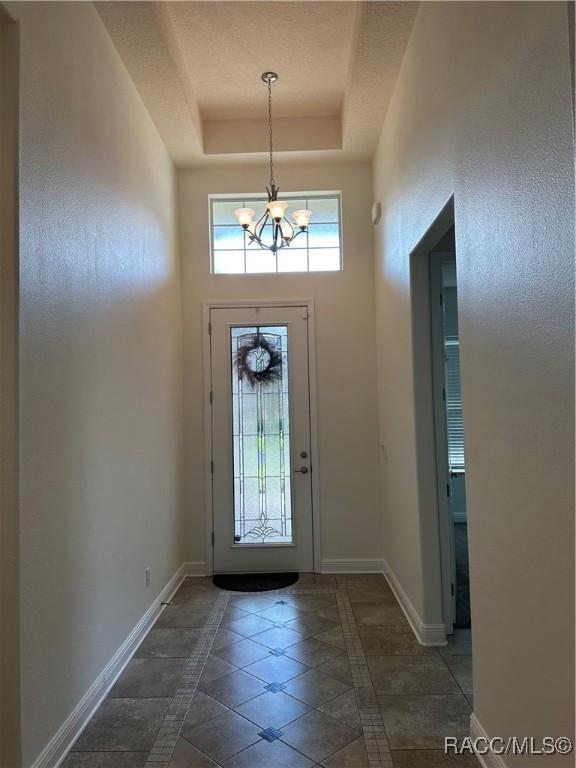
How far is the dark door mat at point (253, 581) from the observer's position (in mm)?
3959

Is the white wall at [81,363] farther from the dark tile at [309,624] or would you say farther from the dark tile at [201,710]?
the dark tile at [309,624]

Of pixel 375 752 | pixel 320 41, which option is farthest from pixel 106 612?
pixel 320 41

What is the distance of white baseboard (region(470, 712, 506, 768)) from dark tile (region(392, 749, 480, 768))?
4cm

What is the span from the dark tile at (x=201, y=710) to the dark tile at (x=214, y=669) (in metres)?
0.16

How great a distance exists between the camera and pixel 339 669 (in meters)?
2.66

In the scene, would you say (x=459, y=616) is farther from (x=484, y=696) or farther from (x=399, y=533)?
(x=484, y=696)

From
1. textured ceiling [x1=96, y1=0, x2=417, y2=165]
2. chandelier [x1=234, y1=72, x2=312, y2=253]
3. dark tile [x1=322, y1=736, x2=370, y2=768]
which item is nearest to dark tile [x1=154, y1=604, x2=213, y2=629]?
dark tile [x1=322, y1=736, x2=370, y2=768]

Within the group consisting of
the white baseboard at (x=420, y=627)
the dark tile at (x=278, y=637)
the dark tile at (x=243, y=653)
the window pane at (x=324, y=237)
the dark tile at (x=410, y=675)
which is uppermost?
the window pane at (x=324, y=237)

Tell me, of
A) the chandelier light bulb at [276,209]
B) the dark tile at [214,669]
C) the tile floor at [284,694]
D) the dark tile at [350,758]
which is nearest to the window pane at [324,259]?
the chandelier light bulb at [276,209]

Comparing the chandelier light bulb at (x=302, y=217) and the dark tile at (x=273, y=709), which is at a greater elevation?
the chandelier light bulb at (x=302, y=217)

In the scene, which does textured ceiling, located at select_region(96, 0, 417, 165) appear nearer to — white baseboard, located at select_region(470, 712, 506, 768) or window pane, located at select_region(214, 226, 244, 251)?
window pane, located at select_region(214, 226, 244, 251)

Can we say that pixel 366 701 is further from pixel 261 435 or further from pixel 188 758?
pixel 261 435

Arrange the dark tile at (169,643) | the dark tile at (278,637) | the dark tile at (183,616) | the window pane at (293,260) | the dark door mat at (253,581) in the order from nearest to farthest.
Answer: the dark tile at (169,643), the dark tile at (278,637), the dark tile at (183,616), the dark door mat at (253,581), the window pane at (293,260)

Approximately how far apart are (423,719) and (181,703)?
112 cm
